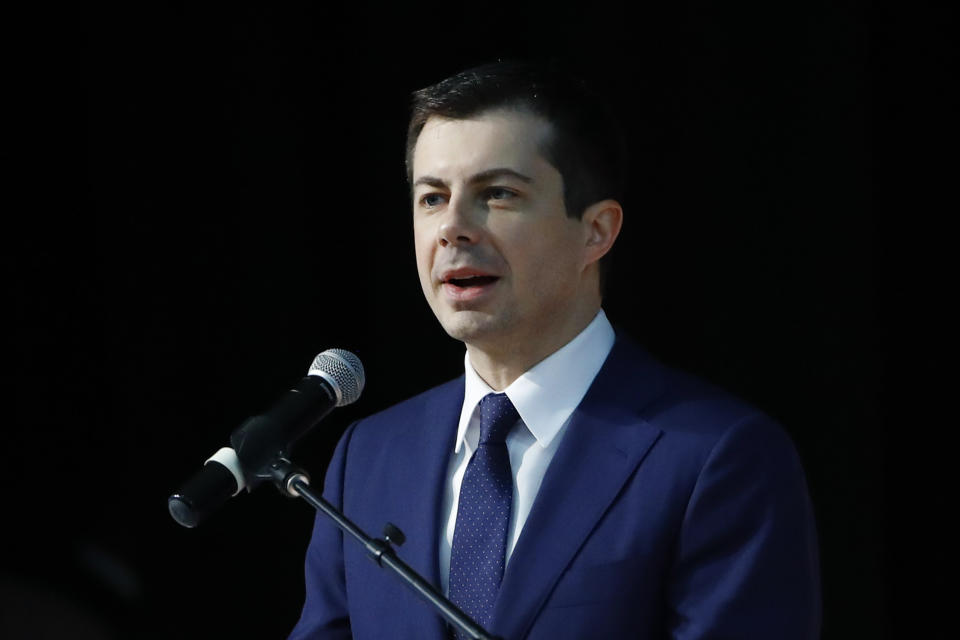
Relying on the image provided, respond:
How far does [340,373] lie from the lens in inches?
56.9

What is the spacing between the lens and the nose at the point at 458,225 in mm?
1691

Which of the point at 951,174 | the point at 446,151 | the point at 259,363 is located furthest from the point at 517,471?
the point at 951,174

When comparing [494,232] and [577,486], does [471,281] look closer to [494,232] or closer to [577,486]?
[494,232]

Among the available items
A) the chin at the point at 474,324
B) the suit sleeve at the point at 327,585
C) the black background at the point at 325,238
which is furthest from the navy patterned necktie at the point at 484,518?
the black background at the point at 325,238

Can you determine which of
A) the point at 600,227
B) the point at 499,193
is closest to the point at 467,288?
the point at 499,193

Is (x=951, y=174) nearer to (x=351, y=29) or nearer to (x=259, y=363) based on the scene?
(x=351, y=29)

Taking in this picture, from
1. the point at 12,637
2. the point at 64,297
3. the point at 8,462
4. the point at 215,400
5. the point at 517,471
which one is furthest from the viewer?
the point at 215,400

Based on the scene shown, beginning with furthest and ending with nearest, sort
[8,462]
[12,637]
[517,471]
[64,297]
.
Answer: [64,297]
[8,462]
[517,471]
[12,637]

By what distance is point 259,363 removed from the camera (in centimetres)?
266

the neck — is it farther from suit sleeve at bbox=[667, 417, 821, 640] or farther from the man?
suit sleeve at bbox=[667, 417, 821, 640]

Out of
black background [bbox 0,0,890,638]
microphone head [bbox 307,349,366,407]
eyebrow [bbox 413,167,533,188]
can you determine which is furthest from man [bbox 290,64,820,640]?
black background [bbox 0,0,890,638]

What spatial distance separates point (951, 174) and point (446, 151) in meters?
1.24

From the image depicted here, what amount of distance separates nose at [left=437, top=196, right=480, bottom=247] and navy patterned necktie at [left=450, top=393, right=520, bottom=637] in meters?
0.24

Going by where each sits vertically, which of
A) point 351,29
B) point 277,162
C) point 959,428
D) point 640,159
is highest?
point 351,29
